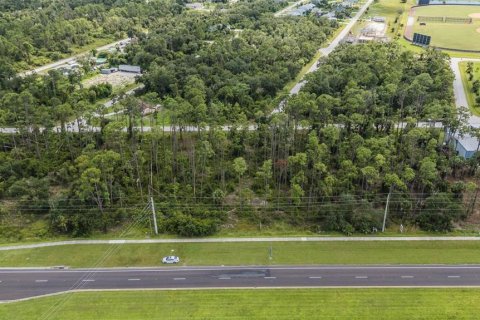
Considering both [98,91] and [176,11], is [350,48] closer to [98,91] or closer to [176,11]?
[98,91]

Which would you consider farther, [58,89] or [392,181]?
[58,89]

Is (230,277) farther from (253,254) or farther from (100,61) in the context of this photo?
(100,61)

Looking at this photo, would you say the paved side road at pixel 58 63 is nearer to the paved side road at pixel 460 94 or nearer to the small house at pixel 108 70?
the small house at pixel 108 70

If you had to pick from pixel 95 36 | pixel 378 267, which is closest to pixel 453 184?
pixel 378 267

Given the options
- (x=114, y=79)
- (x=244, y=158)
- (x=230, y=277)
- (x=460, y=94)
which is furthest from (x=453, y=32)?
(x=230, y=277)

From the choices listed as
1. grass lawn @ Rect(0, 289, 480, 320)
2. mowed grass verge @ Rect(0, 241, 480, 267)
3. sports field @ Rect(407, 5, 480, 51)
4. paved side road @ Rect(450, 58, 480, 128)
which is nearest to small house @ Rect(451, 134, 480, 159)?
paved side road @ Rect(450, 58, 480, 128)

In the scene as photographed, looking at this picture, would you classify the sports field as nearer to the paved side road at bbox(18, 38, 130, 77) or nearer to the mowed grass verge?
the mowed grass verge
